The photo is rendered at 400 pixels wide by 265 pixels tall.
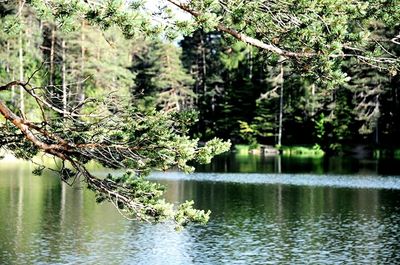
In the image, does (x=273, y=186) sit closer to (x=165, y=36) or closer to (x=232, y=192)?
(x=232, y=192)

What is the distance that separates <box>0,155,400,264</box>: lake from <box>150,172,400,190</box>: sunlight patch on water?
50mm

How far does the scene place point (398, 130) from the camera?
47281 millimetres

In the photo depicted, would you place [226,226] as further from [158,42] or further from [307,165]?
[307,165]

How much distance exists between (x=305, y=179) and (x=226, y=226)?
45.7 feet

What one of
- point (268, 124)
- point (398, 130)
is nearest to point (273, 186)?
point (398, 130)

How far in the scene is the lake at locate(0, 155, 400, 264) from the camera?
1477cm

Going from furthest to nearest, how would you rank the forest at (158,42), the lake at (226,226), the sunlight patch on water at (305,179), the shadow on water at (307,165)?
the shadow on water at (307,165), the sunlight patch on water at (305,179), the lake at (226,226), the forest at (158,42)

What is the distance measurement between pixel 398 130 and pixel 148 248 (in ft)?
115

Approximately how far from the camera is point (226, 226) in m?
18.6

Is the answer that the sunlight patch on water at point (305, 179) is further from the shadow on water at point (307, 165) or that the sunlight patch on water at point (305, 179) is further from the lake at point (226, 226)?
the shadow on water at point (307, 165)

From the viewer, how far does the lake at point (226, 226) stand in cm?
1477

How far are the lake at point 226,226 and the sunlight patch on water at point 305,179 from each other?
50mm

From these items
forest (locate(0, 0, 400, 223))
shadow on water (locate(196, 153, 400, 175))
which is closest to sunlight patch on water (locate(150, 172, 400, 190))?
shadow on water (locate(196, 153, 400, 175))

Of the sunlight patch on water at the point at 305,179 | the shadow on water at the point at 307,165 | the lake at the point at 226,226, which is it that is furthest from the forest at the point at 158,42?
the shadow on water at the point at 307,165
